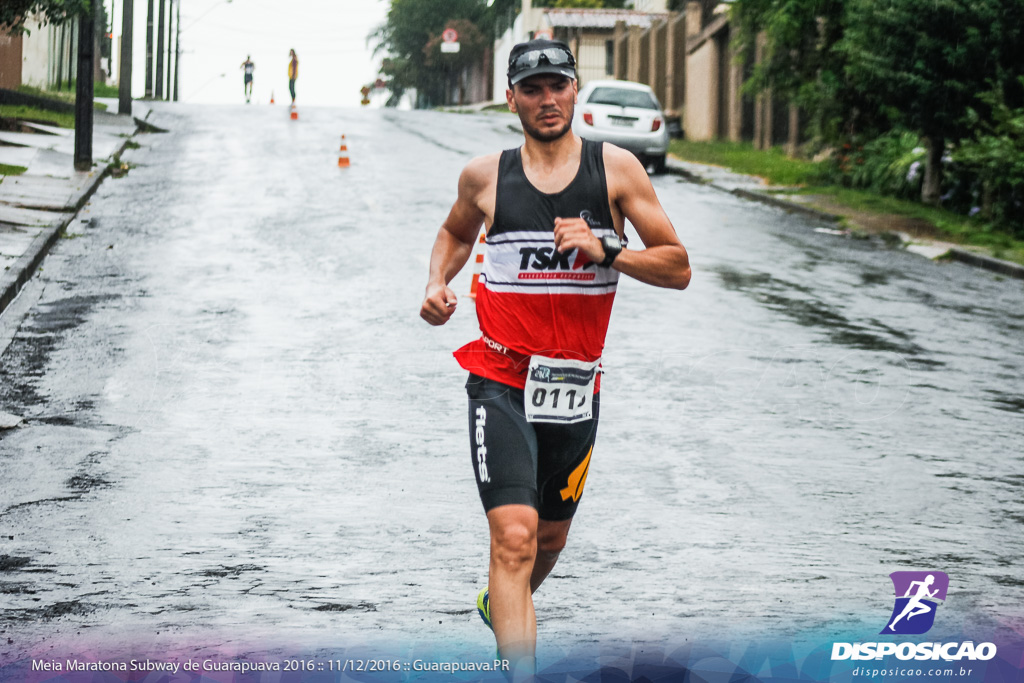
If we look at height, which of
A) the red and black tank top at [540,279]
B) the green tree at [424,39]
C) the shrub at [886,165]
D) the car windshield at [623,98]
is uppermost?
the green tree at [424,39]

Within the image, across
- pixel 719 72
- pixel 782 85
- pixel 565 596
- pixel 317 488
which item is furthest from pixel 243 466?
pixel 719 72

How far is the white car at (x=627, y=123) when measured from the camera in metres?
26.8

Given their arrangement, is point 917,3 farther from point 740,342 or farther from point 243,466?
point 243,466

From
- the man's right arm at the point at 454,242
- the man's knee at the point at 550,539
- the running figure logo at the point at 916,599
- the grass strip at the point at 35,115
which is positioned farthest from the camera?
the grass strip at the point at 35,115

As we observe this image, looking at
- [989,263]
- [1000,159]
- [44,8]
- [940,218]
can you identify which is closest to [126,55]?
[44,8]

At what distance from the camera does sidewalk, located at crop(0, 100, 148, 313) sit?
1306 centimetres

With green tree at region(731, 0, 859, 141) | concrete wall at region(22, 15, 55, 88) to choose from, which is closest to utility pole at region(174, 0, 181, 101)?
concrete wall at region(22, 15, 55, 88)

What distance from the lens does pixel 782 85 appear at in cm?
2756

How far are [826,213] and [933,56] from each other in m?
2.64

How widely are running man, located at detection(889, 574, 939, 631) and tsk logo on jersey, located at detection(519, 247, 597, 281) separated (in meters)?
1.95

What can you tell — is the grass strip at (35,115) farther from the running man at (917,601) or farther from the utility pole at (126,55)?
the running man at (917,601)

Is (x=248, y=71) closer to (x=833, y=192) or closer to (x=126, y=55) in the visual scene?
(x=126, y=55)

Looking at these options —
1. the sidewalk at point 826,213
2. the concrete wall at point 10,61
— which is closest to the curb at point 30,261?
the sidewalk at point 826,213

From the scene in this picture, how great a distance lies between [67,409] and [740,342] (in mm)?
5017
